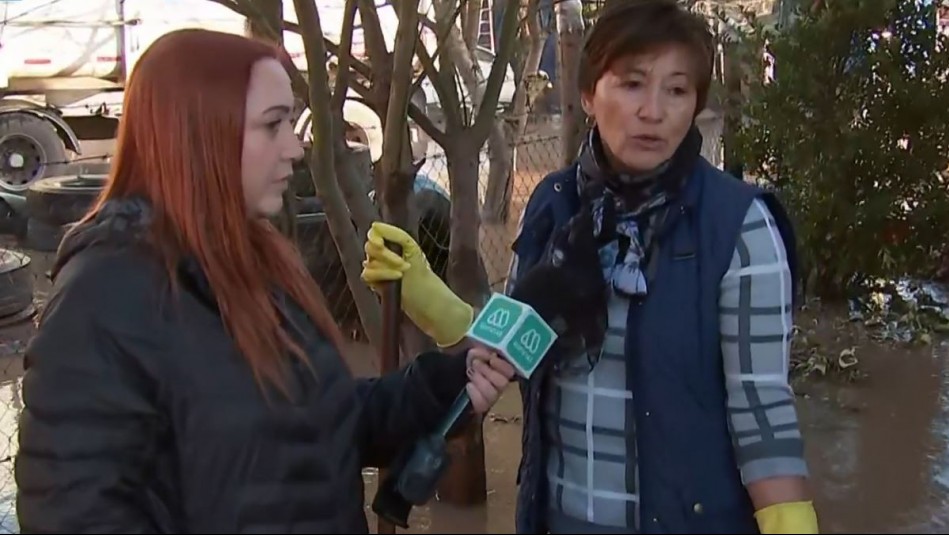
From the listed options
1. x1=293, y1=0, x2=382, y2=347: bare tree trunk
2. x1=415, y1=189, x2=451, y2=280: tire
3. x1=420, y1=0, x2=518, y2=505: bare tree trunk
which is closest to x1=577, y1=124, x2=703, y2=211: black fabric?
x1=293, y1=0, x2=382, y2=347: bare tree trunk

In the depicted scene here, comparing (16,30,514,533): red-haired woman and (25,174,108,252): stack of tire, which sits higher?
(16,30,514,533): red-haired woman

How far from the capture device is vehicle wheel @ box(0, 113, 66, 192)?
11992 mm

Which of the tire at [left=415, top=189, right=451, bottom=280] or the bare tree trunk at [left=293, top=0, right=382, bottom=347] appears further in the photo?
the tire at [left=415, top=189, right=451, bottom=280]

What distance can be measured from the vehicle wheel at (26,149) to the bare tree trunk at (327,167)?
8.48m

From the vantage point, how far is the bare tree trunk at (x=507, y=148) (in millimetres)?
9234

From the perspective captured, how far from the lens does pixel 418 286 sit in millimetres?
2520

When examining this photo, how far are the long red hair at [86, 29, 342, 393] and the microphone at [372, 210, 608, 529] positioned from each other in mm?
327

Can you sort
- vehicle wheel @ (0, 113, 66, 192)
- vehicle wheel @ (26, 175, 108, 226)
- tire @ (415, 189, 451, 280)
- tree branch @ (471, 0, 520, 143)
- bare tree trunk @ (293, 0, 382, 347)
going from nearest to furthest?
bare tree trunk @ (293, 0, 382, 347) → tree branch @ (471, 0, 520, 143) → tire @ (415, 189, 451, 280) → vehicle wheel @ (26, 175, 108, 226) → vehicle wheel @ (0, 113, 66, 192)

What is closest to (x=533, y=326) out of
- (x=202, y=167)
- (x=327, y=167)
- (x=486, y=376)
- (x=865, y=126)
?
(x=486, y=376)

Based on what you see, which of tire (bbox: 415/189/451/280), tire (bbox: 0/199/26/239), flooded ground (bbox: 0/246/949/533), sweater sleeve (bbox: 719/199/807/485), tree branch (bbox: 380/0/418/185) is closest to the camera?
sweater sleeve (bbox: 719/199/807/485)

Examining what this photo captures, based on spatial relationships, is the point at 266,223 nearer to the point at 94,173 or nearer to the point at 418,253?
the point at 418,253

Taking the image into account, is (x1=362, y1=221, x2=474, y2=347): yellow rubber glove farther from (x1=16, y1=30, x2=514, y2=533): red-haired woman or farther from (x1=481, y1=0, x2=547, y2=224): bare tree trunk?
(x1=481, y1=0, x2=547, y2=224): bare tree trunk

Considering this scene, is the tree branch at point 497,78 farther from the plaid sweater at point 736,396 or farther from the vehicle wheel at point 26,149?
the vehicle wheel at point 26,149

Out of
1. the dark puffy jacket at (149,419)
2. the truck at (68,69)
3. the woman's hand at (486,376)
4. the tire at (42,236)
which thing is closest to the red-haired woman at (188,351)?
the dark puffy jacket at (149,419)
